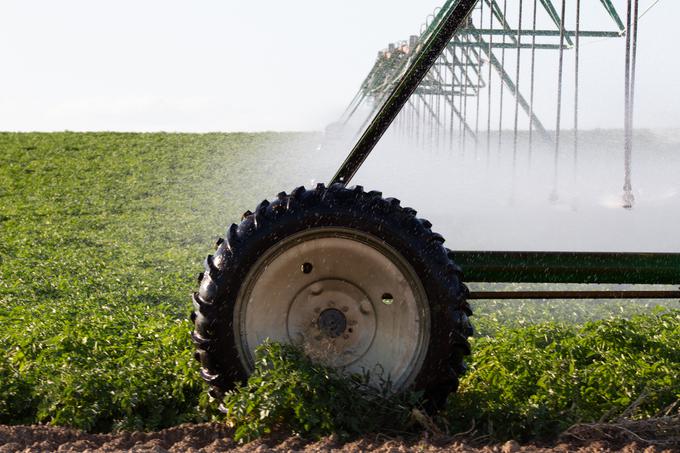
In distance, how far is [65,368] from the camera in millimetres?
4930

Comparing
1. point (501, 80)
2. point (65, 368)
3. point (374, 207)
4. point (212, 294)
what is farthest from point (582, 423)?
point (501, 80)

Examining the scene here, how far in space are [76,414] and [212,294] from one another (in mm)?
993

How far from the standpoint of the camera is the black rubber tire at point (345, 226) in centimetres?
401

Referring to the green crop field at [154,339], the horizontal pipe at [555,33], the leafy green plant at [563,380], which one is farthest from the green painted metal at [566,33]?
the leafy green plant at [563,380]

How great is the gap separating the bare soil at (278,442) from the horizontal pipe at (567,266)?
907 mm

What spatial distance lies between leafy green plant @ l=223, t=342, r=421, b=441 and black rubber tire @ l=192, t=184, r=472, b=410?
0.16 metres

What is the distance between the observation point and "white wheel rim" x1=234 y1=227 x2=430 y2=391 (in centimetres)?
405

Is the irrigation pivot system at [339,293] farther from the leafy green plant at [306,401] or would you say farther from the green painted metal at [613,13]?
the green painted metal at [613,13]

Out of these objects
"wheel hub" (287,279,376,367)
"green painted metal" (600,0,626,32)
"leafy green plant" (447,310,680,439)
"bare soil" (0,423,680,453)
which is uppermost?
"green painted metal" (600,0,626,32)

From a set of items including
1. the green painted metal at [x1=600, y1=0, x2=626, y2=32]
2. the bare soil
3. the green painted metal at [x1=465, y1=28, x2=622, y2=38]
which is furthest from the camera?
the green painted metal at [x1=465, y1=28, x2=622, y2=38]

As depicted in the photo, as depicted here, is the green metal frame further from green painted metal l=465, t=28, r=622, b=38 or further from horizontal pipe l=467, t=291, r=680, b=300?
green painted metal l=465, t=28, r=622, b=38

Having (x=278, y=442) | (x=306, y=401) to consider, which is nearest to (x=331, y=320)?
(x=306, y=401)

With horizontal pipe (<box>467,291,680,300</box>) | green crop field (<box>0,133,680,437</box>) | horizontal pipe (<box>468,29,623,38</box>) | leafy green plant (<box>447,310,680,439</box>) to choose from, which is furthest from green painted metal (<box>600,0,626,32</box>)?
horizontal pipe (<box>467,291,680,300</box>)

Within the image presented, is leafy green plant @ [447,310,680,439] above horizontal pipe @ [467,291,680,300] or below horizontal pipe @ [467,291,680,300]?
below
